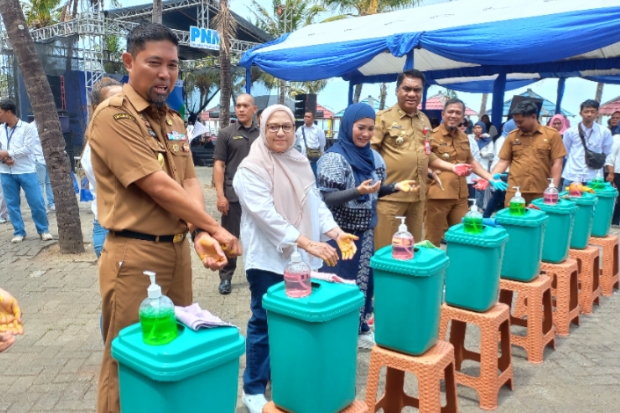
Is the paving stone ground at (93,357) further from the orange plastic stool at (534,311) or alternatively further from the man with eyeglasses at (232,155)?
the man with eyeglasses at (232,155)

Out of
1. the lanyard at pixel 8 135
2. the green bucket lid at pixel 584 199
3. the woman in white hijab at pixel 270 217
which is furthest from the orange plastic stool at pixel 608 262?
the lanyard at pixel 8 135

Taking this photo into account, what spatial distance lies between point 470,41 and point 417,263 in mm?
4705

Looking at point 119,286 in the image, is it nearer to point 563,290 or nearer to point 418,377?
point 418,377

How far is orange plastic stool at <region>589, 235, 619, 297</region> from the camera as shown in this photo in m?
4.66

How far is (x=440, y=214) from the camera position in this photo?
4676 mm

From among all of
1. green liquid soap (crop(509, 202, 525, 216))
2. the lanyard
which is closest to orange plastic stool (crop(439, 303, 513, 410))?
green liquid soap (crop(509, 202, 525, 216))

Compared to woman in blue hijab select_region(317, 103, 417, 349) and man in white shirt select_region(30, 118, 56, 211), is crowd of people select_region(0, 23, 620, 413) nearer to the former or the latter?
woman in blue hijab select_region(317, 103, 417, 349)

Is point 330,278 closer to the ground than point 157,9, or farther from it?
closer to the ground

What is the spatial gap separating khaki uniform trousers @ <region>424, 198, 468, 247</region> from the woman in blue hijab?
56.3 inches

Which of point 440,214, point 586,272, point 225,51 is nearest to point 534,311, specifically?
point 586,272

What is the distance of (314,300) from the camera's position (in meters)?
1.79

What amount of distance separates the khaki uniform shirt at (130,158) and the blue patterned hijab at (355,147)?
137 cm

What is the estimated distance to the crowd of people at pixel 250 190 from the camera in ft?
6.29

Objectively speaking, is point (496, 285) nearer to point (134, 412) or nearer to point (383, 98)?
point (134, 412)
